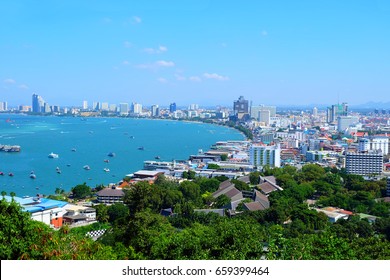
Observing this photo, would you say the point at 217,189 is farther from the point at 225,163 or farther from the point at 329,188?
the point at 225,163

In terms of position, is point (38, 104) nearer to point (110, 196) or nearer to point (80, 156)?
point (80, 156)

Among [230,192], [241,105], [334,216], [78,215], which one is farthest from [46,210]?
[241,105]

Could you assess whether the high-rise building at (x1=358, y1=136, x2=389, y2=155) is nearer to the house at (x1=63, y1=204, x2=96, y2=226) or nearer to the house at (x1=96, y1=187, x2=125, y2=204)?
the house at (x1=96, y1=187, x2=125, y2=204)

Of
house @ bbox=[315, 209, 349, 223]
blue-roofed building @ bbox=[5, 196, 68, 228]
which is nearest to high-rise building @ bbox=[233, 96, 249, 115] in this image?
house @ bbox=[315, 209, 349, 223]

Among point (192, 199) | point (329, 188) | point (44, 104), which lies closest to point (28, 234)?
point (192, 199)

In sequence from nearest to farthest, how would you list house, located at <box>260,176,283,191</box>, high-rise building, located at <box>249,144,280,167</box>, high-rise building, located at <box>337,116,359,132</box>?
house, located at <box>260,176,283,191</box> → high-rise building, located at <box>249,144,280,167</box> → high-rise building, located at <box>337,116,359,132</box>

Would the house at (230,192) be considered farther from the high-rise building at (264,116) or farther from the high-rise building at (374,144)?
the high-rise building at (264,116)
